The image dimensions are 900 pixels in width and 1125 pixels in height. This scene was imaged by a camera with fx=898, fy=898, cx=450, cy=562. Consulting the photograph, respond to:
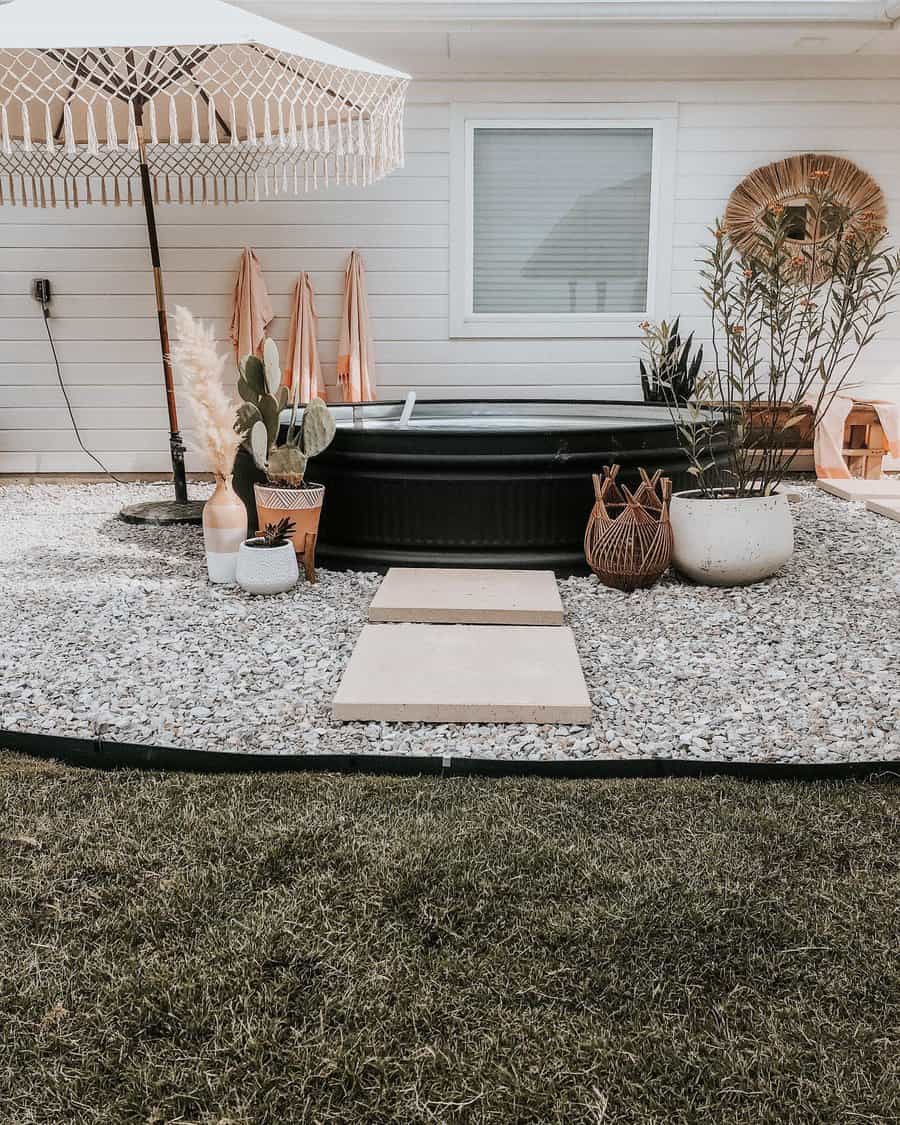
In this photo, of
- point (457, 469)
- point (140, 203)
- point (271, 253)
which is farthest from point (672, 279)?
point (140, 203)

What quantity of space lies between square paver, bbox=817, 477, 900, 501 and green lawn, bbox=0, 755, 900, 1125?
367 centimetres

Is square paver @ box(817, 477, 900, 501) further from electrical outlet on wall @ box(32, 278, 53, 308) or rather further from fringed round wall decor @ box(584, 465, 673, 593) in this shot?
electrical outlet on wall @ box(32, 278, 53, 308)

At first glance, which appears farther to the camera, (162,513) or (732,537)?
(162,513)

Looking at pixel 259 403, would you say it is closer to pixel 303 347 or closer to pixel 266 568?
pixel 266 568

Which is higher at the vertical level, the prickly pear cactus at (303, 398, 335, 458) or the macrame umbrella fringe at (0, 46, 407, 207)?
the macrame umbrella fringe at (0, 46, 407, 207)

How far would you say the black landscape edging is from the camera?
79.4 inches

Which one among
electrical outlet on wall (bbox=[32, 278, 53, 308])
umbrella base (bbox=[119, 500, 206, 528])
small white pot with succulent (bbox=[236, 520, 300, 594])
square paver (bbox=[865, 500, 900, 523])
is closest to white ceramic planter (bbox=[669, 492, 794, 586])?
small white pot with succulent (bbox=[236, 520, 300, 594])

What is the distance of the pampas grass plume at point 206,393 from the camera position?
3.27 m

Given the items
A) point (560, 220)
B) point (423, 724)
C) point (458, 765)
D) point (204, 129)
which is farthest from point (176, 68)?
point (458, 765)

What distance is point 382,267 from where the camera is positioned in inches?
229

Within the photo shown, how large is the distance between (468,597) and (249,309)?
327 centimetres

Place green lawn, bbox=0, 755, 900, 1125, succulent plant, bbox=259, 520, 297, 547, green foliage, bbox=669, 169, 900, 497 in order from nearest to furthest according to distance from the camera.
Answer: green lawn, bbox=0, 755, 900, 1125 → green foliage, bbox=669, 169, 900, 497 → succulent plant, bbox=259, 520, 297, 547

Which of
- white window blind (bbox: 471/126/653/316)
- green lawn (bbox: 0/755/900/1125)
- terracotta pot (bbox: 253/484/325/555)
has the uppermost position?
white window blind (bbox: 471/126/653/316)

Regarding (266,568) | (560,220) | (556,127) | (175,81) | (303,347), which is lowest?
(266,568)
